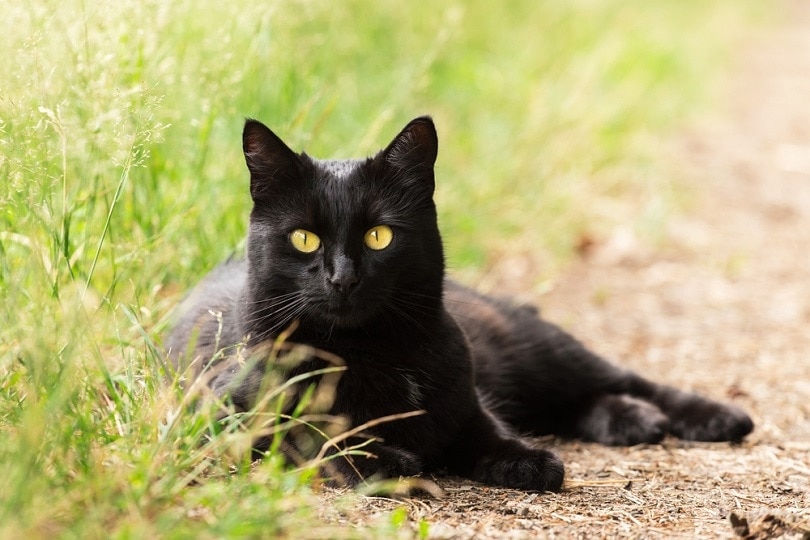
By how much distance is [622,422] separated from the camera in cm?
303

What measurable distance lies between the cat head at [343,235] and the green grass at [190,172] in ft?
1.06

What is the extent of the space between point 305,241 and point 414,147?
1.38 ft

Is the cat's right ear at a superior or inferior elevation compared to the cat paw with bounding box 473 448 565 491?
superior

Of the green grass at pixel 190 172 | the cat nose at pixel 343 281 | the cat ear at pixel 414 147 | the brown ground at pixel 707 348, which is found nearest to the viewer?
the green grass at pixel 190 172

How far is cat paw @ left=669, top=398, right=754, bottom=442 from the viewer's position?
296 cm

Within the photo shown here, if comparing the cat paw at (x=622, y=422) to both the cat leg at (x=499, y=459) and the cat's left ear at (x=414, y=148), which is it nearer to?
the cat leg at (x=499, y=459)

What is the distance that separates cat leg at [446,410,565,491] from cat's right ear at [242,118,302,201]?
2.82 ft

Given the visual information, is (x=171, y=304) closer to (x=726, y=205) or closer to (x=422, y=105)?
(x=422, y=105)

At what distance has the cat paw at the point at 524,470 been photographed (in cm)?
234

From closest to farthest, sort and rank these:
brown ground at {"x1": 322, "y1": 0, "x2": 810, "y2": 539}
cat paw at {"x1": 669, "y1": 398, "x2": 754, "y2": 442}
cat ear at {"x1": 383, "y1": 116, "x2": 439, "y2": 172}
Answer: brown ground at {"x1": 322, "y1": 0, "x2": 810, "y2": 539}
cat ear at {"x1": 383, "y1": 116, "x2": 439, "y2": 172}
cat paw at {"x1": 669, "y1": 398, "x2": 754, "y2": 442}

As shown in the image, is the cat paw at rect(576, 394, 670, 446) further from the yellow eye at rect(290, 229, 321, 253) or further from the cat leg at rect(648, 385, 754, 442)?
the yellow eye at rect(290, 229, 321, 253)

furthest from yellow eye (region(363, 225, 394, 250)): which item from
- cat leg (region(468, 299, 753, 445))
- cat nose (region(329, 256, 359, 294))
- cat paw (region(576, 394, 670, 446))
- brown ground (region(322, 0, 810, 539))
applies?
cat paw (region(576, 394, 670, 446))

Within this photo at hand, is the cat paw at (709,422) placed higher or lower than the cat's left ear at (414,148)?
lower

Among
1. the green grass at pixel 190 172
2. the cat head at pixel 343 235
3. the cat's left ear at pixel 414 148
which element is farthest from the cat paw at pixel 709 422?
the green grass at pixel 190 172
